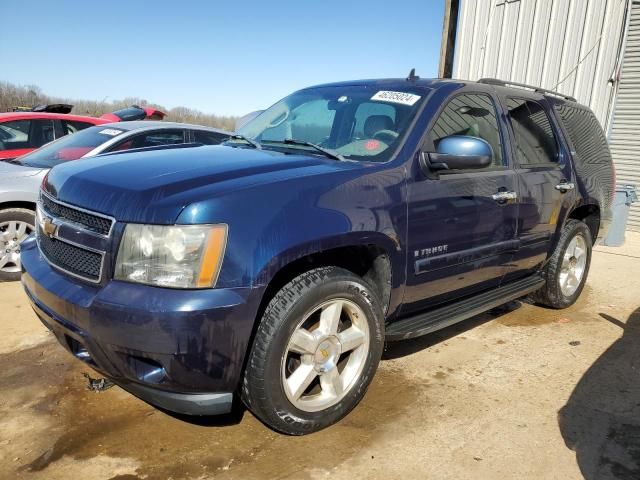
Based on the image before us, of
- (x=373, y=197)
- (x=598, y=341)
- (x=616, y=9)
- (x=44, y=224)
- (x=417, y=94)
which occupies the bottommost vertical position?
(x=598, y=341)

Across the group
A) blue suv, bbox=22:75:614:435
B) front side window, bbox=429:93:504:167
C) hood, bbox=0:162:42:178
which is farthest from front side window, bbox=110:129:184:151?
front side window, bbox=429:93:504:167

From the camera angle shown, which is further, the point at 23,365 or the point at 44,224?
the point at 23,365

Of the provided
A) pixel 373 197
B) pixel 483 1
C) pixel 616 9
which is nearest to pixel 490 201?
pixel 373 197

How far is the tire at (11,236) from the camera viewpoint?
5141 millimetres

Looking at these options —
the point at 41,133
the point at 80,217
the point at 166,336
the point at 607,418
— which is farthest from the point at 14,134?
the point at 607,418

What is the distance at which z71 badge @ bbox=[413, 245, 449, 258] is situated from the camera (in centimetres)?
301

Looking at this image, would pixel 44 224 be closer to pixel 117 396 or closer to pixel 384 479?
pixel 117 396

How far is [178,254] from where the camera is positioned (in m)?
2.19

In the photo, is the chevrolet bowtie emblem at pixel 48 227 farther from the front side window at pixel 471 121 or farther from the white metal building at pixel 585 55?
the white metal building at pixel 585 55

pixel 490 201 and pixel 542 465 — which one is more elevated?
pixel 490 201

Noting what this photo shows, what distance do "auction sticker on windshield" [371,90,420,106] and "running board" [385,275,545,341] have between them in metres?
1.34

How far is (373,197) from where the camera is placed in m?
2.74

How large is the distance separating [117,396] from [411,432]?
1.69 meters

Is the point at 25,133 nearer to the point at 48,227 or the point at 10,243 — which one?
the point at 10,243
